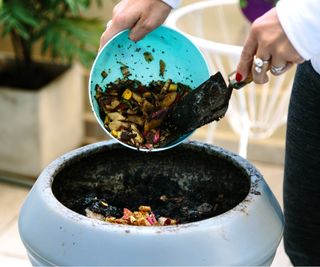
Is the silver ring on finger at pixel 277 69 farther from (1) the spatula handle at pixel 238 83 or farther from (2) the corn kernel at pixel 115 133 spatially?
(2) the corn kernel at pixel 115 133

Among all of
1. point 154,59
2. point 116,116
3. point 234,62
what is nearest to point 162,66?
point 154,59

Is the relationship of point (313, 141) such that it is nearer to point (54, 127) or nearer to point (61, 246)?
point (61, 246)

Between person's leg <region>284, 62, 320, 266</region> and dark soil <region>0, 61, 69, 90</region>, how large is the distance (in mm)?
1087

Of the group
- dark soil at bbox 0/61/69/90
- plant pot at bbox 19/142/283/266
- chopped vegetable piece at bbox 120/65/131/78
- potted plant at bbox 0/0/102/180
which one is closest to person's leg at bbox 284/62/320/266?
plant pot at bbox 19/142/283/266

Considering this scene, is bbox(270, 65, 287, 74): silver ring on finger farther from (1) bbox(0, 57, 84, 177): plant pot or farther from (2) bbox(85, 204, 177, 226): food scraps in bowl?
(1) bbox(0, 57, 84, 177): plant pot

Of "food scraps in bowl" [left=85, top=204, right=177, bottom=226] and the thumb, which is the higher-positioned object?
the thumb

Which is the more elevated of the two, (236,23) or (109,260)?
(109,260)

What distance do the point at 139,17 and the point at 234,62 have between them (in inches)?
24.0

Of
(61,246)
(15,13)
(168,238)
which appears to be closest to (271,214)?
(168,238)

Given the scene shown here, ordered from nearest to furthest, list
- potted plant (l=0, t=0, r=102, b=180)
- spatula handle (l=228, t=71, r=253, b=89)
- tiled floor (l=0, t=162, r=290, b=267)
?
spatula handle (l=228, t=71, r=253, b=89) < tiled floor (l=0, t=162, r=290, b=267) < potted plant (l=0, t=0, r=102, b=180)

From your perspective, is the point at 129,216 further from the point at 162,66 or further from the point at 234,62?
the point at 234,62

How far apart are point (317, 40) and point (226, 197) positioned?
1.12ft

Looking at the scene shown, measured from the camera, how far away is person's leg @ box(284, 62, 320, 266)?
1.14 m

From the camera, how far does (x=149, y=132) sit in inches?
39.6
